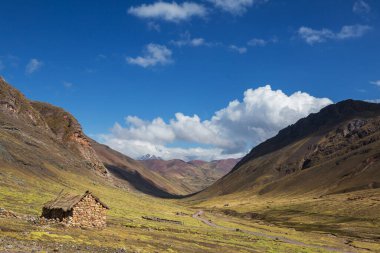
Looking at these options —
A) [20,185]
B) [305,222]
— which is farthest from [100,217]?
[305,222]

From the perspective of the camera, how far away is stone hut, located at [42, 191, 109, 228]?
4810 centimetres

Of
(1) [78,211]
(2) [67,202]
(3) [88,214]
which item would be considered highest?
(2) [67,202]

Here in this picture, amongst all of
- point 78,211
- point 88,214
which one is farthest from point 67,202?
point 88,214

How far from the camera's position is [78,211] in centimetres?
4872

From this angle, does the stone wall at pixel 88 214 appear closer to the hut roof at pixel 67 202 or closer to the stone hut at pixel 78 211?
the stone hut at pixel 78 211

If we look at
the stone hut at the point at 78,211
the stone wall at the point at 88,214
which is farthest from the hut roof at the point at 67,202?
the stone wall at the point at 88,214

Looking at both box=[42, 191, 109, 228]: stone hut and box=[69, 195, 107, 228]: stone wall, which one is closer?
box=[42, 191, 109, 228]: stone hut

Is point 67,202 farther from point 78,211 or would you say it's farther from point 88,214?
point 88,214

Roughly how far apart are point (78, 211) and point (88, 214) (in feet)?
5.91

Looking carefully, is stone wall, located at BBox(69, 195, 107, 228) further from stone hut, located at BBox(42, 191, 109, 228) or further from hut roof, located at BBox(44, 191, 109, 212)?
hut roof, located at BBox(44, 191, 109, 212)

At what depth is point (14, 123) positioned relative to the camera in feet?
591

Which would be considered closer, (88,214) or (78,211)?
(78,211)

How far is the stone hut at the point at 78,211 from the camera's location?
48.1m

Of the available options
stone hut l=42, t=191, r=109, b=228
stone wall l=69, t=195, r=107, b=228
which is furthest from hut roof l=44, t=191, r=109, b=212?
stone wall l=69, t=195, r=107, b=228
